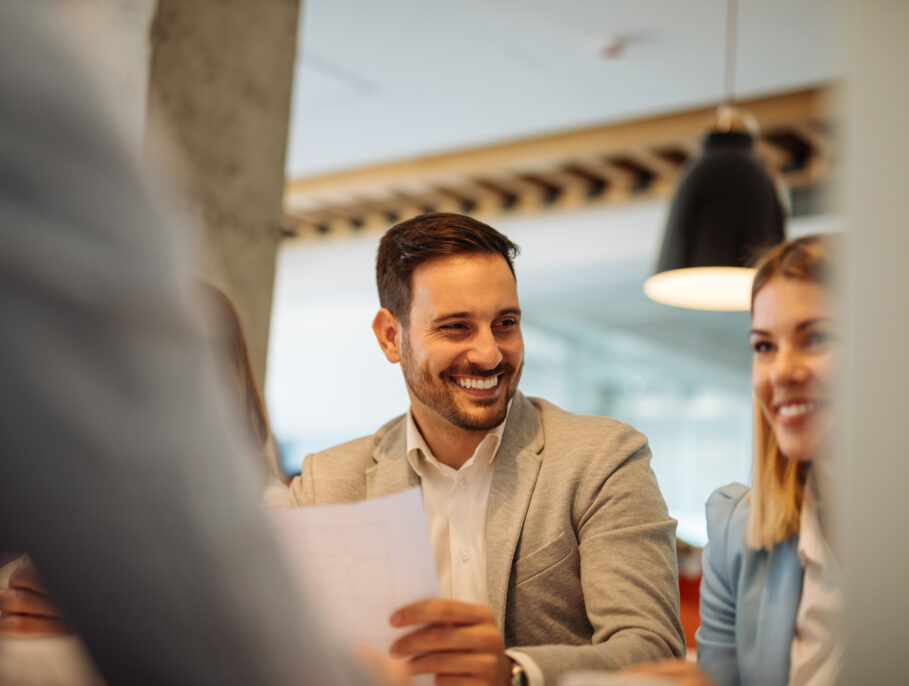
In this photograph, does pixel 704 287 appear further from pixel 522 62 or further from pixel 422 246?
pixel 522 62

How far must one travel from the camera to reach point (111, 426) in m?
0.38

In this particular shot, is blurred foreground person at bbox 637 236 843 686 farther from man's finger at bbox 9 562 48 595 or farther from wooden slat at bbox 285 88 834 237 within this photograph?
wooden slat at bbox 285 88 834 237

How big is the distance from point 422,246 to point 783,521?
75 centimetres

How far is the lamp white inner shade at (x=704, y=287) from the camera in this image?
2465mm

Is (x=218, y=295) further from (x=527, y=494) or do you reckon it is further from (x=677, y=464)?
(x=677, y=464)

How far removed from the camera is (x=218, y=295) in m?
1.81

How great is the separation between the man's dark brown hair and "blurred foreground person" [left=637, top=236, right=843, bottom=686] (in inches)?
18.6

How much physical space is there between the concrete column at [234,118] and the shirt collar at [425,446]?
3.54ft

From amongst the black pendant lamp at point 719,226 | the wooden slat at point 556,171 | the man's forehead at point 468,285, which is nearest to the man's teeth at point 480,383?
the man's forehead at point 468,285

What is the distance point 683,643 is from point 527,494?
33 centimetres

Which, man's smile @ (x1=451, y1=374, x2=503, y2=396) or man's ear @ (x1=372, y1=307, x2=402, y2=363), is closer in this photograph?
man's smile @ (x1=451, y1=374, x2=503, y2=396)

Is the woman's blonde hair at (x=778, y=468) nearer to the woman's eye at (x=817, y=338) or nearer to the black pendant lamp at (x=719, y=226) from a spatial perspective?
the woman's eye at (x=817, y=338)

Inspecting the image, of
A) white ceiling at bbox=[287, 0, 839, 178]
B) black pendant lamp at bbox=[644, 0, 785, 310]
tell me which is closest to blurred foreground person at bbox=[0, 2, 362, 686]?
black pendant lamp at bbox=[644, 0, 785, 310]

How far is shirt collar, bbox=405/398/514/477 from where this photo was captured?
160 centimetres
